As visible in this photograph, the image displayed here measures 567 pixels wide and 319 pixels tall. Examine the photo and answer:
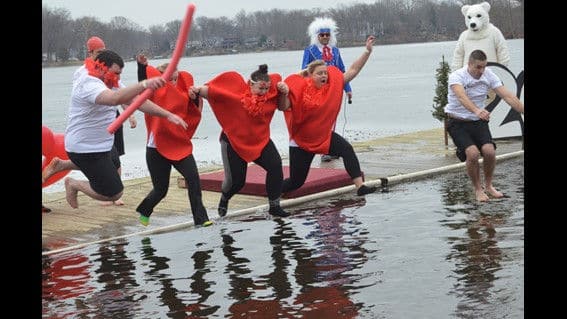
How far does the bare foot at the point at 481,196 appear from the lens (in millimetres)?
10363

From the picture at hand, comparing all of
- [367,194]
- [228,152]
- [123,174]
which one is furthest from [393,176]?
[123,174]

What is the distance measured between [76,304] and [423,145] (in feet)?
31.2

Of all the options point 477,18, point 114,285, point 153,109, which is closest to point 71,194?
point 153,109

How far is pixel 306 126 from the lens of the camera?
35.1 feet

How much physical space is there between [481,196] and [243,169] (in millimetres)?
2519

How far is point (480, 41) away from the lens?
15344 mm

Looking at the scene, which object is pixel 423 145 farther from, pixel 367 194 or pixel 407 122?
pixel 407 122

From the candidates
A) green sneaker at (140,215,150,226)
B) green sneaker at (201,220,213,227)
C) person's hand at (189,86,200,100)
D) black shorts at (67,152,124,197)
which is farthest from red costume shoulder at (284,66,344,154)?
black shorts at (67,152,124,197)

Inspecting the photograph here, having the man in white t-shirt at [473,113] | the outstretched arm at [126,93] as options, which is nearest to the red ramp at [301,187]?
the man in white t-shirt at [473,113]

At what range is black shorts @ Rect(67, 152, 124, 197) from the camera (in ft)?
31.6

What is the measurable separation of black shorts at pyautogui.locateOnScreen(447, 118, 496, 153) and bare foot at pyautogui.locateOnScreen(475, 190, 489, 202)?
0.49m

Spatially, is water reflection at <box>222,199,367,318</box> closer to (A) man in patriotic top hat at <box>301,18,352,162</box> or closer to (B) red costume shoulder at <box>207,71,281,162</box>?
(B) red costume shoulder at <box>207,71,281,162</box>

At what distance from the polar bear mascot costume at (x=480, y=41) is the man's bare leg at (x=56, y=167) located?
7.09 metres

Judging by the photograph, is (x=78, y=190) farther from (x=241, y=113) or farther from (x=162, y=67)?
(x=241, y=113)
